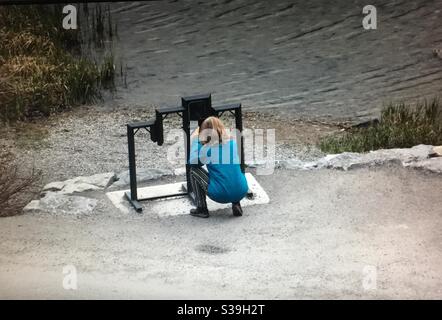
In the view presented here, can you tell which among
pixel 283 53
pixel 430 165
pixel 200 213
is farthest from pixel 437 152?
pixel 283 53

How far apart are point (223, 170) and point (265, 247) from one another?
0.66 m

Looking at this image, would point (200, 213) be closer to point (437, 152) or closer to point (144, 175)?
point (144, 175)

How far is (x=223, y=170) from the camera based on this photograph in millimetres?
6383

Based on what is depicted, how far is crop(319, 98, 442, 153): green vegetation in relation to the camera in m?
7.80

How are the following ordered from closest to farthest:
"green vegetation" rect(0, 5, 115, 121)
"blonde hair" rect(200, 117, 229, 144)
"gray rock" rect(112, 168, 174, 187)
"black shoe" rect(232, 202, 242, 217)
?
"blonde hair" rect(200, 117, 229, 144) → "black shoe" rect(232, 202, 242, 217) → "gray rock" rect(112, 168, 174, 187) → "green vegetation" rect(0, 5, 115, 121)

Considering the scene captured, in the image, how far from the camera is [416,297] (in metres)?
5.36

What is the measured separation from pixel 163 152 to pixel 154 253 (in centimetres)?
194

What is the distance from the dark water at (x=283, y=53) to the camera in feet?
29.8

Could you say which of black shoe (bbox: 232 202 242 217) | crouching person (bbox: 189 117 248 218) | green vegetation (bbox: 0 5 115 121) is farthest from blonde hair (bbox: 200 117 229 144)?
green vegetation (bbox: 0 5 115 121)

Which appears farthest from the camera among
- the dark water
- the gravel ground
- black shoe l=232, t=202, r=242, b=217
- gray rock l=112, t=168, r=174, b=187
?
the dark water

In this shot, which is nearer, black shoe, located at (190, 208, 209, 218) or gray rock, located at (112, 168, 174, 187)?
black shoe, located at (190, 208, 209, 218)

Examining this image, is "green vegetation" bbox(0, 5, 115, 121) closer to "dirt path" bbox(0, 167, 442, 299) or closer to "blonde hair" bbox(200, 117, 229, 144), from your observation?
"dirt path" bbox(0, 167, 442, 299)
